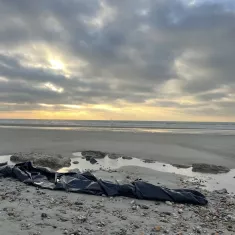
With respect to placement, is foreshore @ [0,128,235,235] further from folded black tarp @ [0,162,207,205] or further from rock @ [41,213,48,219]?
folded black tarp @ [0,162,207,205]

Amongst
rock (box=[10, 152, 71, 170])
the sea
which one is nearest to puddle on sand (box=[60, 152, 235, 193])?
rock (box=[10, 152, 71, 170])

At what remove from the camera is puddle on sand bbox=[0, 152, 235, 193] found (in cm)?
1021

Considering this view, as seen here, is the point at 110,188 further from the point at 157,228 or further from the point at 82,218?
the point at 157,228

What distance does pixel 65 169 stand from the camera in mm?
12156

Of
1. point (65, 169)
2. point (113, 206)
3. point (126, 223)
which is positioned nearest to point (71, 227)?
point (126, 223)

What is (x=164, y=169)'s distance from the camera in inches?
507

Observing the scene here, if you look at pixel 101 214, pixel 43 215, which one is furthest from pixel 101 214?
pixel 43 215

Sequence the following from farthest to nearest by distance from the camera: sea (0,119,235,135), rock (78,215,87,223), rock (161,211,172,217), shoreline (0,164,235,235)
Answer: sea (0,119,235,135) → rock (161,211,172,217) → rock (78,215,87,223) → shoreline (0,164,235,235)

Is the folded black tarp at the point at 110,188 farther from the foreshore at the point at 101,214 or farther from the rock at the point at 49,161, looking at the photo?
the rock at the point at 49,161

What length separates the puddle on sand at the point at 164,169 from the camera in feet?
33.5

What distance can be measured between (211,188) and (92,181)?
13.9ft

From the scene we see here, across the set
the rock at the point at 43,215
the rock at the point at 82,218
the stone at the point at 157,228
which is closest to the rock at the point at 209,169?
the stone at the point at 157,228

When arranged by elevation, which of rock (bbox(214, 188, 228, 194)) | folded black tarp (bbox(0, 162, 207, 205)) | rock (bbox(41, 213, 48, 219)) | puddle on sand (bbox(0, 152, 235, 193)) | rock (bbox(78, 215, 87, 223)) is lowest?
puddle on sand (bbox(0, 152, 235, 193))

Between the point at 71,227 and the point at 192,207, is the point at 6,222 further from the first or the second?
the point at 192,207
